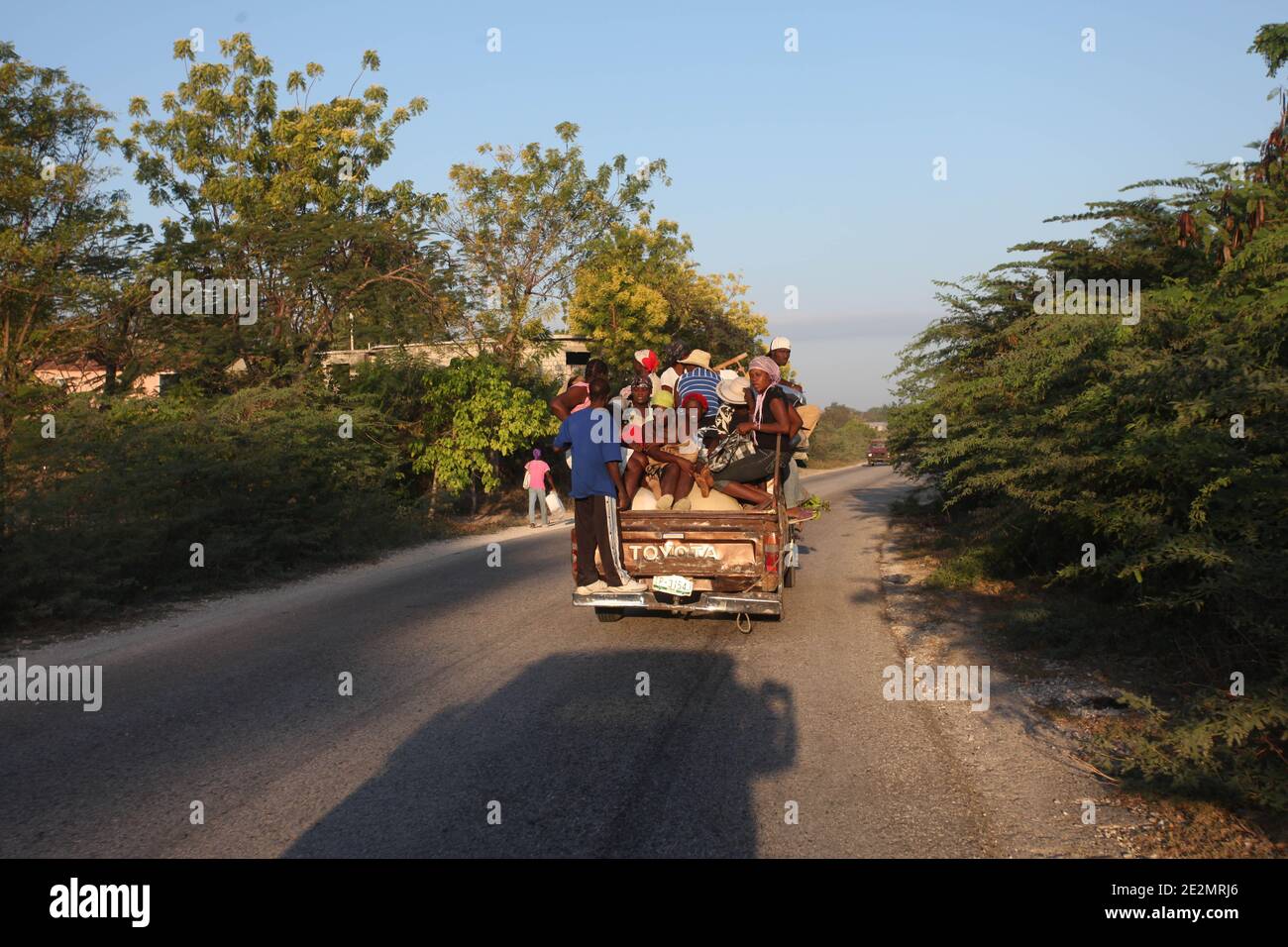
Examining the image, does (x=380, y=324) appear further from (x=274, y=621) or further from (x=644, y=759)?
(x=644, y=759)

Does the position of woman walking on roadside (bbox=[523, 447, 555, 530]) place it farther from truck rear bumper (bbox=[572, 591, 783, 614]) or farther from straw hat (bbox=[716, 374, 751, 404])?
truck rear bumper (bbox=[572, 591, 783, 614])

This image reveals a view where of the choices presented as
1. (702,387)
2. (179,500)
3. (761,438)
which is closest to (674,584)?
(761,438)

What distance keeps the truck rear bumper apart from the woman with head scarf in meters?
0.90

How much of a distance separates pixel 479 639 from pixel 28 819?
14.2ft

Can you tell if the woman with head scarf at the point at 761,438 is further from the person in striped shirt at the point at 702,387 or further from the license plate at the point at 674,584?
the license plate at the point at 674,584

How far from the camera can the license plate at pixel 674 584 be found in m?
8.24

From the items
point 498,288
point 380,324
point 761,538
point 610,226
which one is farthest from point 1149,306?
point 610,226

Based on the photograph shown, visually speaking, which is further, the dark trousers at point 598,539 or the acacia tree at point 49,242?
the acacia tree at point 49,242

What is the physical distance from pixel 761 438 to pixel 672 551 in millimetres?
1347

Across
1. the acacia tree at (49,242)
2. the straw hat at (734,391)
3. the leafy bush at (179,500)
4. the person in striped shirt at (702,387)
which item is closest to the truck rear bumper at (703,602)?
the straw hat at (734,391)

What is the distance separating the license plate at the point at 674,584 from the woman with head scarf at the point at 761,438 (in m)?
1.10

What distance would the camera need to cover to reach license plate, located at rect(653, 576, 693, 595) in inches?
324

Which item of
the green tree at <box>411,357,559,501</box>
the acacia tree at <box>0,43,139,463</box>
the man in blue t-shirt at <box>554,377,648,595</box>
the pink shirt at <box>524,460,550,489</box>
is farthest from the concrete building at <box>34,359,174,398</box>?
the man in blue t-shirt at <box>554,377,648,595</box>

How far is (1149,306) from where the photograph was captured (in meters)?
9.06
